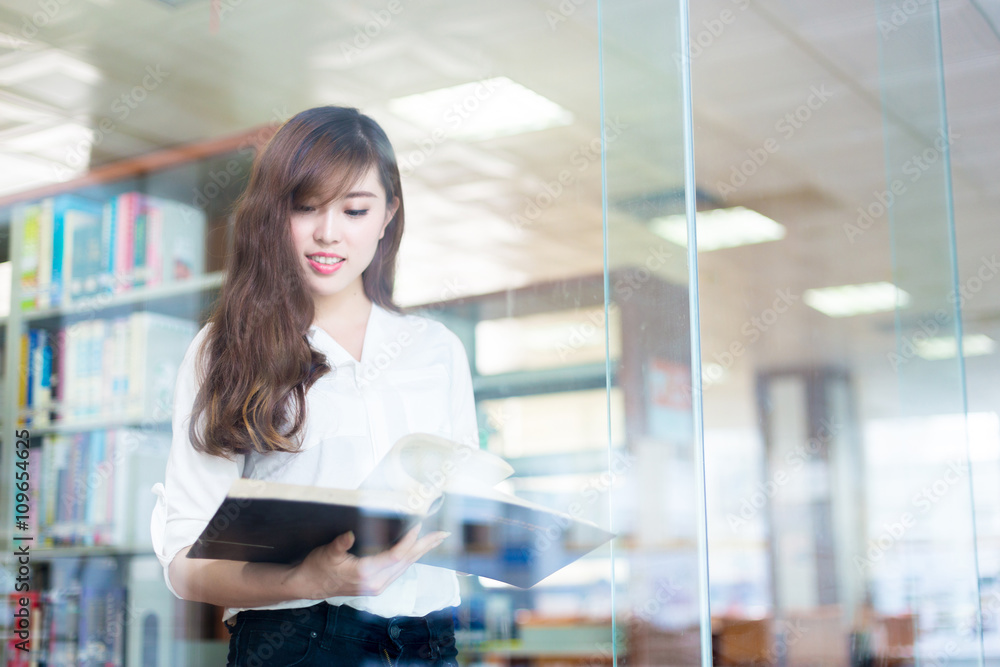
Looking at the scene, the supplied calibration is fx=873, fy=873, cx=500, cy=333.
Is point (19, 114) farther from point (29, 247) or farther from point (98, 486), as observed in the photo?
point (98, 486)

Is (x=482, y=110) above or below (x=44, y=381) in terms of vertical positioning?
above

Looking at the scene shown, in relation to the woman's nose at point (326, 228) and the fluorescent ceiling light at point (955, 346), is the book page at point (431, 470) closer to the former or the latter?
the woman's nose at point (326, 228)

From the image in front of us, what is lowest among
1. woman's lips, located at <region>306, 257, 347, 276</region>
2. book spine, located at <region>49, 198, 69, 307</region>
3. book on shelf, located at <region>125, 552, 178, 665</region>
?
book on shelf, located at <region>125, 552, 178, 665</region>

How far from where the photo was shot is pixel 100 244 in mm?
2084

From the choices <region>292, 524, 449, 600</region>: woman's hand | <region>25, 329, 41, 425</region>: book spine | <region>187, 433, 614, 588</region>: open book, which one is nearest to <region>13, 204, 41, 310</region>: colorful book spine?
<region>25, 329, 41, 425</region>: book spine

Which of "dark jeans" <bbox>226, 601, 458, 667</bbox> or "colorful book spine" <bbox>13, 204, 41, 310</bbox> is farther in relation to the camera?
"colorful book spine" <bbox>13, 204, 41, 310</bbox>

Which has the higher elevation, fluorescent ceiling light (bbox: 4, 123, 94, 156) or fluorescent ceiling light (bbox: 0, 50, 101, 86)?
fluorescent ceiling light (bbox: 0, 50, 101, 86)

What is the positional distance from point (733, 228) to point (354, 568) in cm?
165

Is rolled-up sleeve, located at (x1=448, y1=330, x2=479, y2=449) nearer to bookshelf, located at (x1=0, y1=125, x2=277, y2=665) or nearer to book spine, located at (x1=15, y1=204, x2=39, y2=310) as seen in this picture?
bookshelf, located at (x1=0, y1=125, x2=277, y2=665)

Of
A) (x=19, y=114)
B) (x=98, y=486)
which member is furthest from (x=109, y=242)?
(x=98, y=486)

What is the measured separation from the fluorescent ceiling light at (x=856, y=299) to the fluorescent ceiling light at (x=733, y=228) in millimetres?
209

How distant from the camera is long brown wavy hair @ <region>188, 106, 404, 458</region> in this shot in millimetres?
1240

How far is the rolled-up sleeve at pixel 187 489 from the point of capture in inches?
46.4

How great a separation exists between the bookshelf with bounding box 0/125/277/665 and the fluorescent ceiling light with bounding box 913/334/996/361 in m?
1.44
